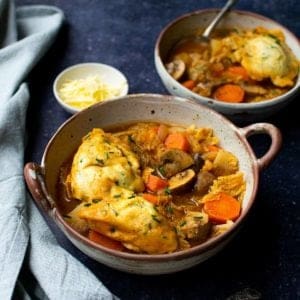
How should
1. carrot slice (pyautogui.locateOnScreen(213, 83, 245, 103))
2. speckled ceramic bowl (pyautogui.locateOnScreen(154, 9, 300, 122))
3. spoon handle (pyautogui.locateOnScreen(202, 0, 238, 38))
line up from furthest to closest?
spoon handle (pyautogui.locateOnScreen(202, 0, 238, 38))
carrot slice (pyautogui.locateOnScreen(213, 83, 245, 103))
speckled ceramic bowl (pyautogui.locateOnScreen(154, 9, 300, 122))

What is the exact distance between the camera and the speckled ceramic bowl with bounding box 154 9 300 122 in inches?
60.9

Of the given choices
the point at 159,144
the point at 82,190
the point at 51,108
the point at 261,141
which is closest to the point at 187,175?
the point at 159,144

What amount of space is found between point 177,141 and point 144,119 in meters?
0.13

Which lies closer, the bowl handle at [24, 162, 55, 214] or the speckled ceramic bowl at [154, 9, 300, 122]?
the bowl handle at [24, 162, 55, 214]

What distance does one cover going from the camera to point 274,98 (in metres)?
1.57

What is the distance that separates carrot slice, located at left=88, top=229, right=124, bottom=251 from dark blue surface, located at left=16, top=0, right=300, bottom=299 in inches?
5.0

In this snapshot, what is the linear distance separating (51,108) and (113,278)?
2.05 ft

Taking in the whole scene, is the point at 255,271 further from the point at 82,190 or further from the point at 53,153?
the point at 53,153

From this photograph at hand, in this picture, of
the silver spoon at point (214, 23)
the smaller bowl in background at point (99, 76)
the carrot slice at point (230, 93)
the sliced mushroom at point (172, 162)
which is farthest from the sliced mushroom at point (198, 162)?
the silver spoon at point (214, 23)

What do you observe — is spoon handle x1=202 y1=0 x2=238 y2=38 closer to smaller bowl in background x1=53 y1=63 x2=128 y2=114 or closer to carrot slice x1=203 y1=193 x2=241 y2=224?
smaller bowl in background x1=53 y1=63 x2=128 y2=114

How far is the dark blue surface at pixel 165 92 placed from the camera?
51.2 inches

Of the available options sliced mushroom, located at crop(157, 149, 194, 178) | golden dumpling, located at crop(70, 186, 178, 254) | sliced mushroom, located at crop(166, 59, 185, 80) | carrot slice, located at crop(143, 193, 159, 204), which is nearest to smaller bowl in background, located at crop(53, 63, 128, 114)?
sliced mushroom, located at crop(166, 59, 185, 80)

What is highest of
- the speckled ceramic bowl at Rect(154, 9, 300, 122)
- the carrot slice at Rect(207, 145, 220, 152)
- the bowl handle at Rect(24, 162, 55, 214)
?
the bowl handle at Rect(24, 162, 55, 214)

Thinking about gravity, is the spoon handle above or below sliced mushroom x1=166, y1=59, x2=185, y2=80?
above
